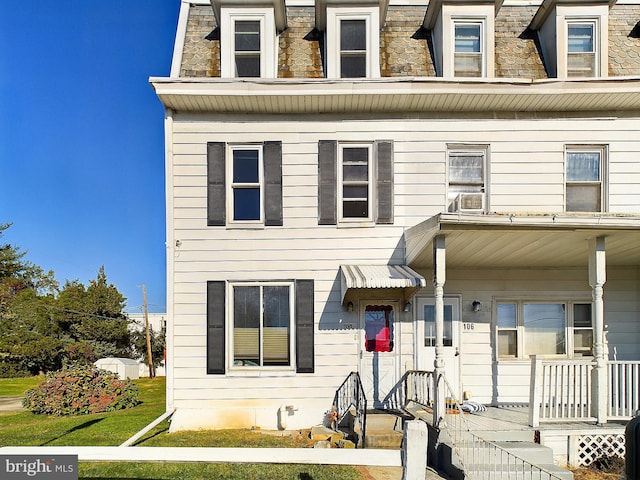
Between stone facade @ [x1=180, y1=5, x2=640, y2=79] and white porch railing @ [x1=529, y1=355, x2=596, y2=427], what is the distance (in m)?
5.35

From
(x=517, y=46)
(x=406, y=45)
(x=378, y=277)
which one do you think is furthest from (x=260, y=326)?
(x=517, y=46)

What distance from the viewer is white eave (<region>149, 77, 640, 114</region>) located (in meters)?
8.48

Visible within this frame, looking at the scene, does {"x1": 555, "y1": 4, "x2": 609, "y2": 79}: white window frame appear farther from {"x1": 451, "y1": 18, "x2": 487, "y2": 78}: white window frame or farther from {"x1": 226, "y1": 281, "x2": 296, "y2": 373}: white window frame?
{"x1": 226, "y1": 281, "x2": 296, "y2": 373}: white window frame

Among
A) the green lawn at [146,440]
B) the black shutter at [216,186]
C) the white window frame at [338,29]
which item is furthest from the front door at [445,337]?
the white window frame at [338,29]

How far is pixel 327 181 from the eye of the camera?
8945mm

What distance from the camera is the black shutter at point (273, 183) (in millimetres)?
8906

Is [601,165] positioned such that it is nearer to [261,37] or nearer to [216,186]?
[261,37]

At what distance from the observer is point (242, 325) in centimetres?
895

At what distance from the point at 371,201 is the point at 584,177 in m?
4.10

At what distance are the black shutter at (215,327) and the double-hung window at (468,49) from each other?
6.09 metres

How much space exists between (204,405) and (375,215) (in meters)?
4.70

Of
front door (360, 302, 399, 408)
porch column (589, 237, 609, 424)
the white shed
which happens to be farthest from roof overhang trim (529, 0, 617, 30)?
the white shed

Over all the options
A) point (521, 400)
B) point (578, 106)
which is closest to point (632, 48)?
point (578, 106)

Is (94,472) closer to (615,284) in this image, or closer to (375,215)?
(375,215)
